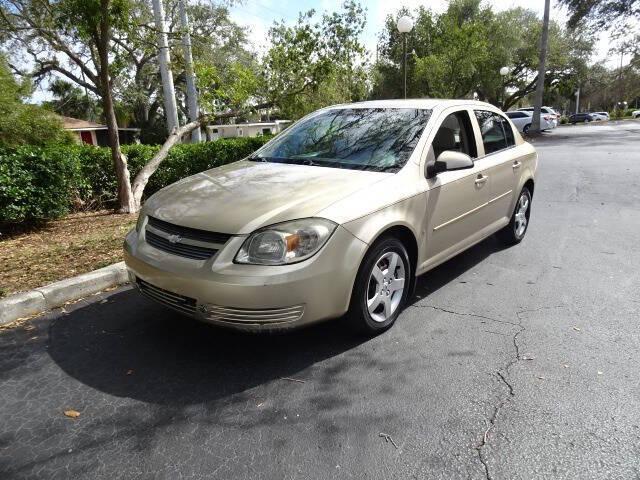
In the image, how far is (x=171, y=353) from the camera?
3240 millimetres

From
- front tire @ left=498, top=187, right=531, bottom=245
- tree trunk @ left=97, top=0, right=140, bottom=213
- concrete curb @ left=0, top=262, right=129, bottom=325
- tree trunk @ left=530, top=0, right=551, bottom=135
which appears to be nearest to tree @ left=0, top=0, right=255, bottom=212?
tree trunk @ left=97, top=0, right=140, bottom=213

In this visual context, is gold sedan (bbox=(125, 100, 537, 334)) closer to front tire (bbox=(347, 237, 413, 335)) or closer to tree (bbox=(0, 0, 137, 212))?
front tire (bbox=(347, 237, 413, 335))

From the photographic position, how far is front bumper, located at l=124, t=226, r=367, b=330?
277 cm

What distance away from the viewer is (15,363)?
10.4ft

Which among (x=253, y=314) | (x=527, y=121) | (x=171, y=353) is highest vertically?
(x=527, y=121)

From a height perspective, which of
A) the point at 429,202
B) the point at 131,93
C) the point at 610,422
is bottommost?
the point at 610,422

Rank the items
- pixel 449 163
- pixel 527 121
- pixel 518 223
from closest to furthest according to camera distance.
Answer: pixel 449 163, pixel 518 223, pixel 527 121

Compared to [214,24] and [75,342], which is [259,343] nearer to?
[75,342]

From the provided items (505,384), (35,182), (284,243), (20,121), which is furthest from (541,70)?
(284,243)

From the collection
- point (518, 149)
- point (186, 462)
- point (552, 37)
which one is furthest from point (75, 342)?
point (552, 37)

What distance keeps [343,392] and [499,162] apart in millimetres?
3079

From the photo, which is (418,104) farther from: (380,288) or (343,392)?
(343,392)

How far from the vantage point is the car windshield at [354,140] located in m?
3.74

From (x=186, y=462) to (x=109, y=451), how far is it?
1.35 ft
